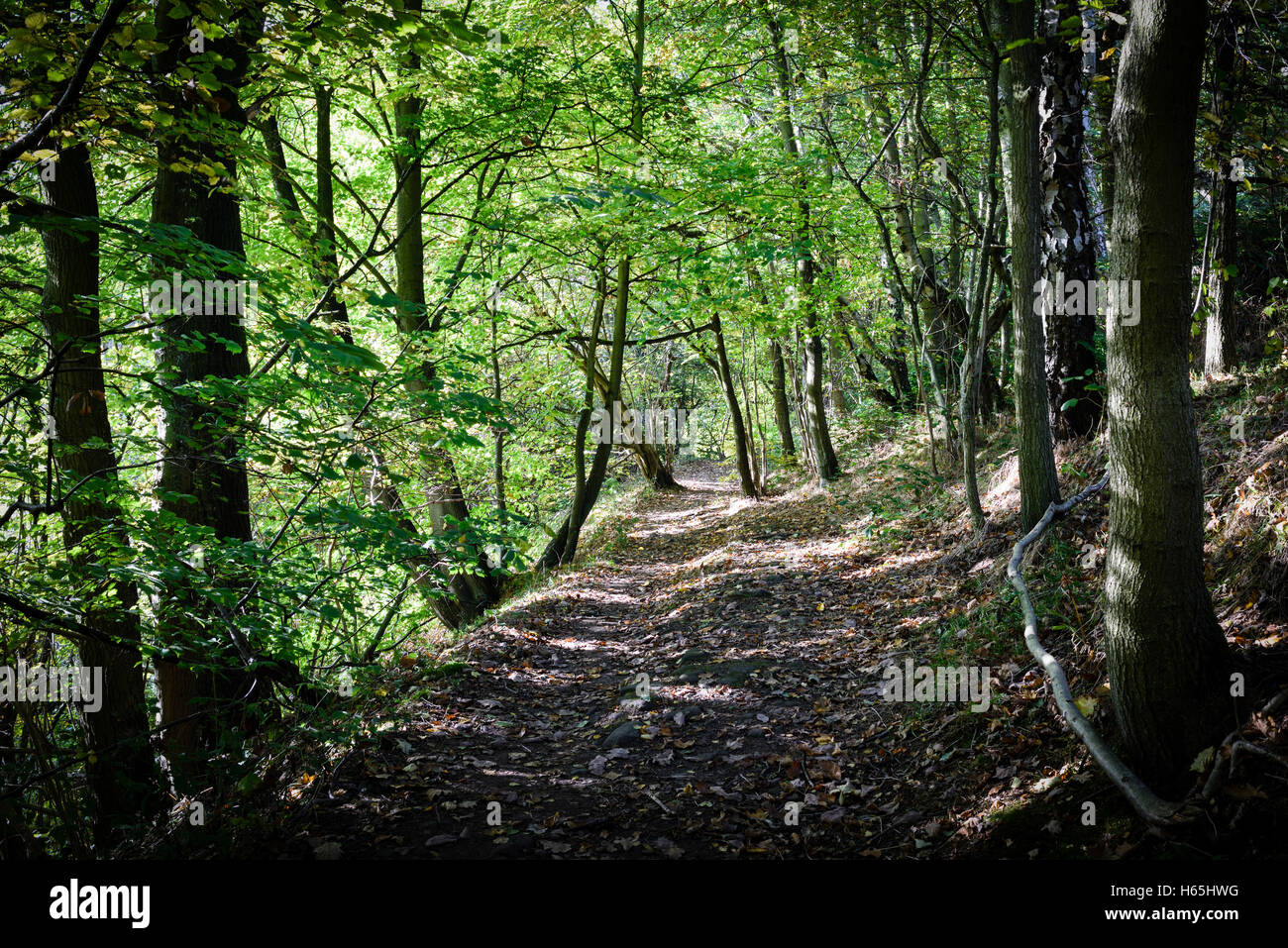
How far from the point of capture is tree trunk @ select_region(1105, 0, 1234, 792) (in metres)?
3.09

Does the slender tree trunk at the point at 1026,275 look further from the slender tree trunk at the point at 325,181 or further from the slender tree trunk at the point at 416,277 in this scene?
the slender tree trunk at the point at 325,181

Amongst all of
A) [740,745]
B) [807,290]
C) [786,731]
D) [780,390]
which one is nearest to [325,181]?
[807,290]

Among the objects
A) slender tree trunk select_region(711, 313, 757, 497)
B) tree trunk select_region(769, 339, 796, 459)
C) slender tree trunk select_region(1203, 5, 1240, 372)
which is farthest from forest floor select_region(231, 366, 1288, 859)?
tree trunk select_region(769, 339, 796, 459)

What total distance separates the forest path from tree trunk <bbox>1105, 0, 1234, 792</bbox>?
1098 millimetres

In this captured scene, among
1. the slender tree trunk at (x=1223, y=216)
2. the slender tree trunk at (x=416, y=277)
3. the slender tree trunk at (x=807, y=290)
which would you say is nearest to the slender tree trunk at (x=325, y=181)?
the slender tree trunk at (x=416, y=277)

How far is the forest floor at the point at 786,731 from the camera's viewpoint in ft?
12.5

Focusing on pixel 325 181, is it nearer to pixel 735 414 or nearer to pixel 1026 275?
pixel 1026 275

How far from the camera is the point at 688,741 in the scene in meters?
5.50

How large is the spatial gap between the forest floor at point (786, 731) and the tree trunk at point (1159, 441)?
31 centimetres

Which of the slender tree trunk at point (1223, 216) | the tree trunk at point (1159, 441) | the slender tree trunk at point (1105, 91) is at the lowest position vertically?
the tree trunk at point (1159, 441)
